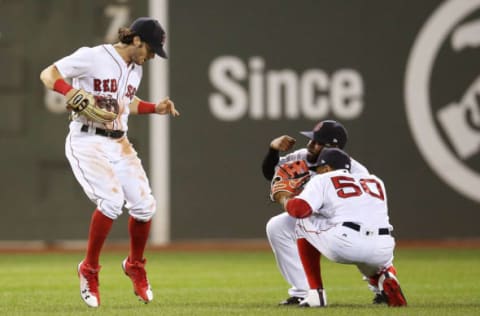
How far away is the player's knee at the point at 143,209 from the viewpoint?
23.4 feet

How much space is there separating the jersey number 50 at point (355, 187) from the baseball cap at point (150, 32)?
1325mm

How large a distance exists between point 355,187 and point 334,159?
0.65 feet

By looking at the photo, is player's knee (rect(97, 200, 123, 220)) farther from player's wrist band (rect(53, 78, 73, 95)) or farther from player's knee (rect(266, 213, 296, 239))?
player's knee (rect(266, 213, 296, 239))

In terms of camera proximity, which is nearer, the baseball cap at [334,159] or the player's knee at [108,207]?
the baseball cap at [334,159]

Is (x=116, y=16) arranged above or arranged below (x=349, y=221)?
above

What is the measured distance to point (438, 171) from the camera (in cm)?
1266

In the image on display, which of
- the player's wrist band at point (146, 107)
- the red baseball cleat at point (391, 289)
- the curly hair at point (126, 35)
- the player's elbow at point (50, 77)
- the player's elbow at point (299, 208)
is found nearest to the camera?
the player's elbow at point (299, 208)

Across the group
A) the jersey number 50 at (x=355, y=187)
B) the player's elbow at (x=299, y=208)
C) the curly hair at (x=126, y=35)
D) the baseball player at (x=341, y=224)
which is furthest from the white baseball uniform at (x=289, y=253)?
the curly hair at (x=126, y=35)

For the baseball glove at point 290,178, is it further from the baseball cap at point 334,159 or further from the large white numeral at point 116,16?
the large white numeral at point 116,16

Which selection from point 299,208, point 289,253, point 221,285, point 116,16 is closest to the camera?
point 299,208

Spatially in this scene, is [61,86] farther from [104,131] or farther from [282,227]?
[282,227]

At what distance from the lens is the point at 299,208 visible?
652cm

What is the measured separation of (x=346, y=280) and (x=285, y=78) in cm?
379

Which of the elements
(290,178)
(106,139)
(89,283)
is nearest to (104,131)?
(106,139)
